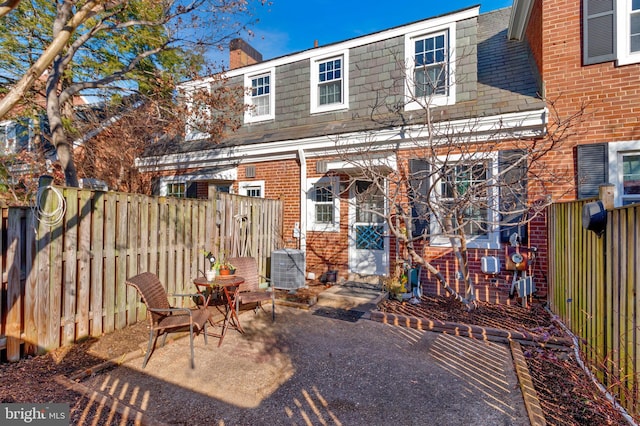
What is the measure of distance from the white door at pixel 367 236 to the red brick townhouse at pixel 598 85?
353 cm

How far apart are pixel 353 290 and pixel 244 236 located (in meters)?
2.69

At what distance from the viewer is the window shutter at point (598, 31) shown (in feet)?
19.0

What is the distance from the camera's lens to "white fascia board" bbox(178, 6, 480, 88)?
23.6 feet

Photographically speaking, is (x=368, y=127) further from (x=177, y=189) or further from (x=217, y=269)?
(x=177, y=189)

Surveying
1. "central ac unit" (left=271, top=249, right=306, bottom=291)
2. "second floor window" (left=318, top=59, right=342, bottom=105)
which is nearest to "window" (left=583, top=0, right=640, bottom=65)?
"second floor window" (left=318, top=59, right=342, bottom=105)

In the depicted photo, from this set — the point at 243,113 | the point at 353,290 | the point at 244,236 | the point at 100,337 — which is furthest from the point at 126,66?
the point at 353,290

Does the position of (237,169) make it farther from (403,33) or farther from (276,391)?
(276,391)

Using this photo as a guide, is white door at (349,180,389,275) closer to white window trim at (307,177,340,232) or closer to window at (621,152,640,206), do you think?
white window trim at (307,177,340,232)

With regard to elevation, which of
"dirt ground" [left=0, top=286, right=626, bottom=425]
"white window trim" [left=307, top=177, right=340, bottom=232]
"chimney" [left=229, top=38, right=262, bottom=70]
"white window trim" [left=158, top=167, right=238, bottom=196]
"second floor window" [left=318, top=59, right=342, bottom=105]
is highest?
"chimney" [left=229, top=38, right=262, bottom=70]

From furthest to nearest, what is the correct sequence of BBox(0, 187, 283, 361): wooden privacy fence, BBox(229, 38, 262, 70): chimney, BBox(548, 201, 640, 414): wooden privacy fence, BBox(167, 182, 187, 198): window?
1. BBox(229, 38, 262, 70): chimney
2. BBox(167, 182, 187, 198): window
3. BBox(0, 187, 283, 361): wooden privacy fence
4. BBox(548, 201, 640, 414): wooden privacy fence

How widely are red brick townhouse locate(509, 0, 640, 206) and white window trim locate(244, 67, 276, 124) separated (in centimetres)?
662

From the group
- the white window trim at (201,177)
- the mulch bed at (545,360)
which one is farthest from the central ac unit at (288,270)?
the white window trim at (201,177)

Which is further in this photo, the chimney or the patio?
the chimney

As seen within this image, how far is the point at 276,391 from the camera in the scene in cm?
325
